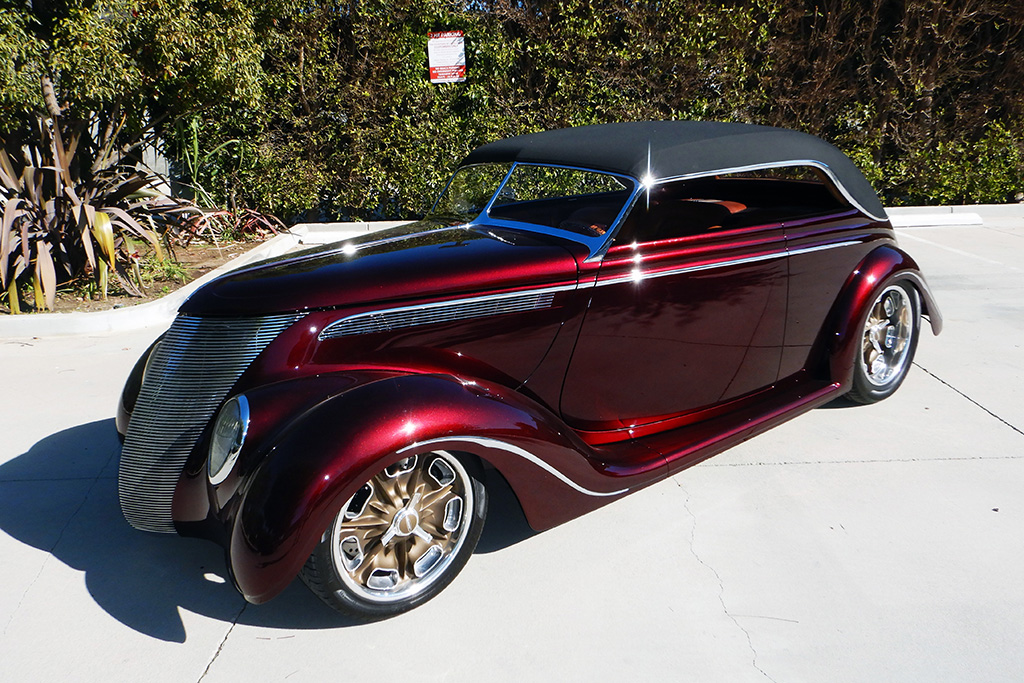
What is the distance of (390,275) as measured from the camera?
2.87 metres

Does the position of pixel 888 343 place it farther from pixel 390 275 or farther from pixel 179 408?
pixel 179 408

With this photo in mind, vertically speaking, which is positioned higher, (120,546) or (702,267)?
(702,267)

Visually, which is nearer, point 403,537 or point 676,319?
point 403,537

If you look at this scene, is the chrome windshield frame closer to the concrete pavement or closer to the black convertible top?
the black convertible top

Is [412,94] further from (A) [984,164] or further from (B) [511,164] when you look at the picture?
(A) [984,164]

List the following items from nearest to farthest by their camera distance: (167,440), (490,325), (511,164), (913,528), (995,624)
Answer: (995,624), (167,440), (490,325), (913,528), (511,164)

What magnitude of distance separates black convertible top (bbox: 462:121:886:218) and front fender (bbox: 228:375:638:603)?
1.16 metres

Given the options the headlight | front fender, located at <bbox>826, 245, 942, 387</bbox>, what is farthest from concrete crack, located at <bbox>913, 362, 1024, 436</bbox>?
the headlight

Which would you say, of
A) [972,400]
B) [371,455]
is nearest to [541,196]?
[371,455]

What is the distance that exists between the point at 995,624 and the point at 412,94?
27.6 ft

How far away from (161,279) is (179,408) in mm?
4638

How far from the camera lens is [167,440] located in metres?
2.75

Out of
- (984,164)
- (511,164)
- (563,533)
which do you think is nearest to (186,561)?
(563,533)

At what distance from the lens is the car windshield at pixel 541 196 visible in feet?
11.5
